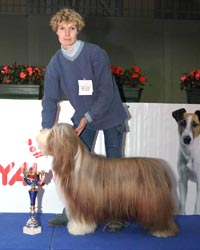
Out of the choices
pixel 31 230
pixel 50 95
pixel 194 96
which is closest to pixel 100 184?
pixel 31 230

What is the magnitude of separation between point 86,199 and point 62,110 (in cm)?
Result: 97

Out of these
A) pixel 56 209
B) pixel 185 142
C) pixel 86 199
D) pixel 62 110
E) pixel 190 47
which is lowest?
pixel 56 209

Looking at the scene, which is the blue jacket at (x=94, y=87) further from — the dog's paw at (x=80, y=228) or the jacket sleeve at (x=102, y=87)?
the dog's paw at (x=80, y=228)

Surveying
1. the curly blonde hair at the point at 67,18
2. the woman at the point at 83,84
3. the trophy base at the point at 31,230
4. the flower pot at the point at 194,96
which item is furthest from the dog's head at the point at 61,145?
the flower pot at the point at 194,96

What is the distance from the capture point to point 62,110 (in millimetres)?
3168

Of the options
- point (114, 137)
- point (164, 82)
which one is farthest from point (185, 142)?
point (164, 82)

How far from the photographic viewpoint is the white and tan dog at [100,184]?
7.69 feet

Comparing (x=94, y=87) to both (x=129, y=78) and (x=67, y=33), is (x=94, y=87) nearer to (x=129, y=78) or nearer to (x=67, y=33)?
(x=67, y=33)

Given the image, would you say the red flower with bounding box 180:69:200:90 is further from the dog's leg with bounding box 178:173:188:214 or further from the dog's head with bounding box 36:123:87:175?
the dog's head with bounding box 36:123:87:175

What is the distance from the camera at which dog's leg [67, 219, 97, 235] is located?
2.46m

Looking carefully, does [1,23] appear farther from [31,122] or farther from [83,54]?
[83,54]

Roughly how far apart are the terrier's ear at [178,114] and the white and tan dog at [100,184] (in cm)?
88

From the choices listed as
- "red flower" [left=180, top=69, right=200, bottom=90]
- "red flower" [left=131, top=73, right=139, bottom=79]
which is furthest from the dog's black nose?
"red flower" [left=131, top=73, right=139, bottom=79]

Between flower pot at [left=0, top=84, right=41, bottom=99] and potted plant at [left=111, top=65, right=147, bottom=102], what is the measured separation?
0.63 metres
